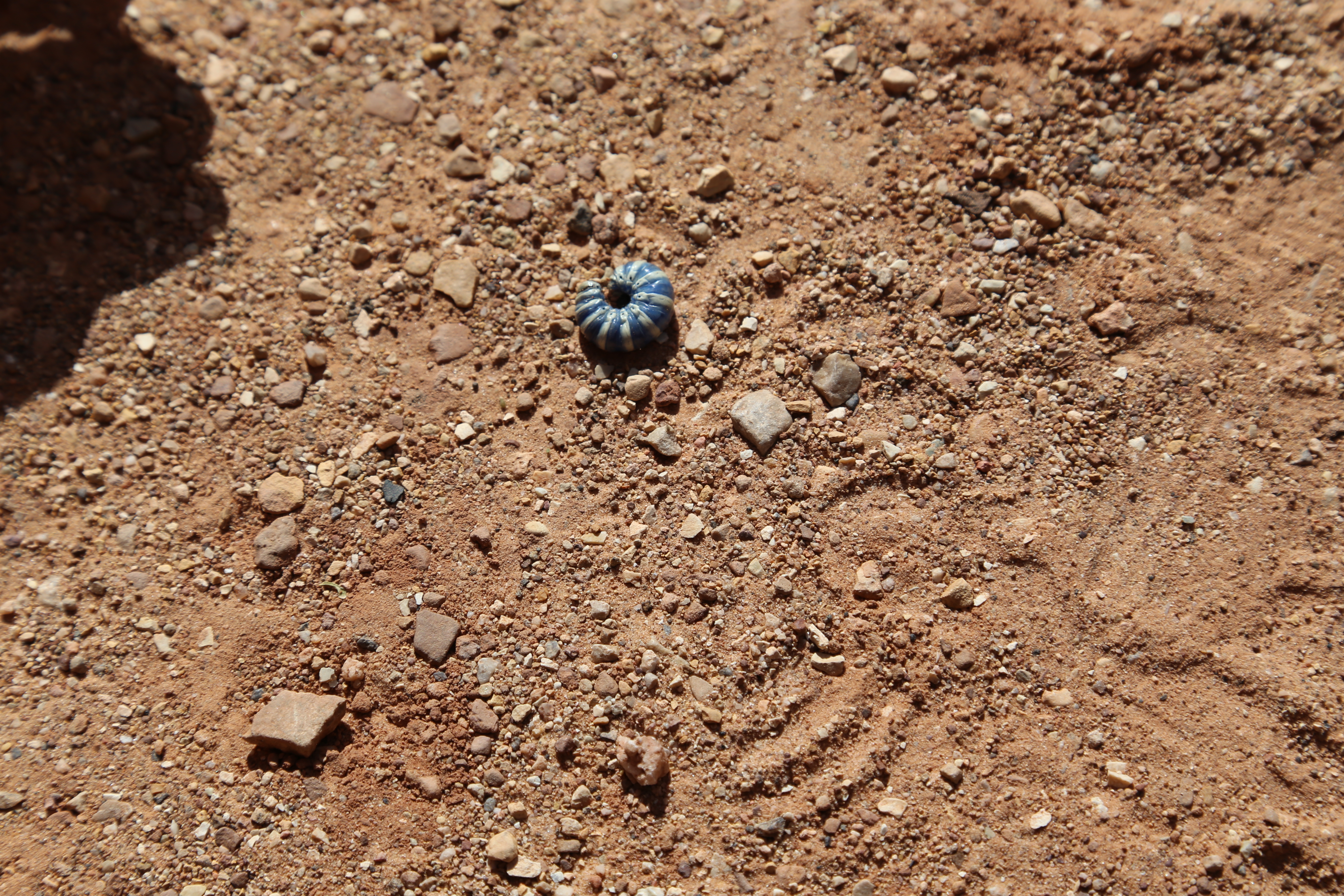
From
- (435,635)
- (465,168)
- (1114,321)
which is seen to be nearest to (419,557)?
(435,635)

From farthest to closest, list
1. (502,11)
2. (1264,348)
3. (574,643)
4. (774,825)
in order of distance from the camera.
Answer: (502,11)
(1264,348)
(574,643)
(774,825)

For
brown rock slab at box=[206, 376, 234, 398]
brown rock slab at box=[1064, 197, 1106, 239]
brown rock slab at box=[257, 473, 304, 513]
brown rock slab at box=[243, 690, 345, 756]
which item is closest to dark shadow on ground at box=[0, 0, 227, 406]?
brown rock slab at box=[206, 376, 234, 398]

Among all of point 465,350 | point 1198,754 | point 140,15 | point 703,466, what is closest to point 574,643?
point 703,466

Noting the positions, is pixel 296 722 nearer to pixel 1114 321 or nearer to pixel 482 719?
pixel 482 719

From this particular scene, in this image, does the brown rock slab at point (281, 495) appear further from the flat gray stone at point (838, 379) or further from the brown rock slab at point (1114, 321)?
the brown rock slab at point (1114, 321)

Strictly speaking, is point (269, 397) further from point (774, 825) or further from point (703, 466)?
point (774, 825)

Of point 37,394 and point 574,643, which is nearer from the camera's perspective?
point 574,643
